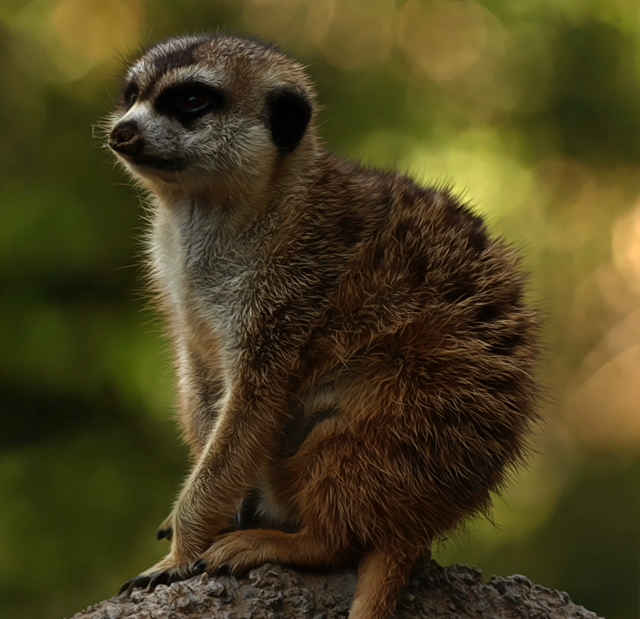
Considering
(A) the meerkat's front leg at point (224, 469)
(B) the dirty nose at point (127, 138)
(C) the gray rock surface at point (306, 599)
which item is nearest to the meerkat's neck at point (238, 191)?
(B) the dirty nose at point (127, 138)

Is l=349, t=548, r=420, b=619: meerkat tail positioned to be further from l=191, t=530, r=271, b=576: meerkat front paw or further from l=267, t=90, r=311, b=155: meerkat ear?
l=267, t=90, r=311, b=155: meerkat ear

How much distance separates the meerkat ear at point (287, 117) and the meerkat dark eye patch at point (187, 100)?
0.56 ft

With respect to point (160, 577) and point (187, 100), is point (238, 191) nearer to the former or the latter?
point (187, 100)

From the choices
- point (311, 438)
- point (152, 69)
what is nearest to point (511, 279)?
point (311, 438)

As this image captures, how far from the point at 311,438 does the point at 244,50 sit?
3.79ft

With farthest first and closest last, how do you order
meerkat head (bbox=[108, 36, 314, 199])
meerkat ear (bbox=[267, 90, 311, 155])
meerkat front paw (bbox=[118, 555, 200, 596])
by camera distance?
meerkat ear (bbox=[267, 90, 311, 155])
meerkat head (bbox=[108, 36, 314, 199])
meerkat front paw (bbox=[118, 555, 200, 596])

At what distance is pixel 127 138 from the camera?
6.29 feet

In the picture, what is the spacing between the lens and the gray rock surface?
1732mm

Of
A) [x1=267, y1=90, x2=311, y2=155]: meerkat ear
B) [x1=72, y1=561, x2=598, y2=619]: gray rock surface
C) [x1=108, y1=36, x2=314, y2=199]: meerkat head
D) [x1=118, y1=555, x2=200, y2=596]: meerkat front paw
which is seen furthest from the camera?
[x1=267, y1=90, x2=311, y2=155]: meerkat ear

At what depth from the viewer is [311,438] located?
1.95 metres

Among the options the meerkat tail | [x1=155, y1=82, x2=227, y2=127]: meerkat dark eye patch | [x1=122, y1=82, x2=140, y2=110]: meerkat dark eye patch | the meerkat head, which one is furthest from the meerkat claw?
[x1=122, y1=82, x2=140, y2=110]: meerkat dark eye patch

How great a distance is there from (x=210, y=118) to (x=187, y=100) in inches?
3.0

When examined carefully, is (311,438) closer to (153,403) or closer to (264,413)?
(264,413)

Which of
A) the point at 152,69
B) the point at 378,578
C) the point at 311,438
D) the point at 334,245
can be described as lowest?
the point at 378,578
